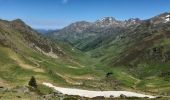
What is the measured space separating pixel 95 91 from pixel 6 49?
66569 millimetres

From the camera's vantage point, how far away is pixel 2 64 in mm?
154500

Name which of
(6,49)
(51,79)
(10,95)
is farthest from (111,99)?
(6,49)

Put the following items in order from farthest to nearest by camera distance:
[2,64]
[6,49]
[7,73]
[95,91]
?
1. [6,49]
2. [2,64]
3. [7,73]
4. [95,91]

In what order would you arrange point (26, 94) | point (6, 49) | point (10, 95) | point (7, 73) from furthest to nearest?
point (6, 49) → point (7, 73) → point (26, 94) → point (10, 95)

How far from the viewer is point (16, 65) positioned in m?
156

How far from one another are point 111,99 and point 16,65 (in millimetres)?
75590

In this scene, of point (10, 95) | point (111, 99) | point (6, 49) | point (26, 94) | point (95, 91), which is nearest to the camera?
point (10, 95)

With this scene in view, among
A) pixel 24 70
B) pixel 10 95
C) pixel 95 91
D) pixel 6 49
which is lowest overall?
pixel 10 95

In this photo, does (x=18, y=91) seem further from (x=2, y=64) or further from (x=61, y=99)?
(x=2, y=64)

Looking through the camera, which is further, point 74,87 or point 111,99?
point 74,87

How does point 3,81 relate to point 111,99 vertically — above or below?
above

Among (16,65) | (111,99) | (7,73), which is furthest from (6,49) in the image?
(111,99)

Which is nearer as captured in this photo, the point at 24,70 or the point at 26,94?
the point at 26,94

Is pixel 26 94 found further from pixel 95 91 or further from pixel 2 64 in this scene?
pixel 2 64
